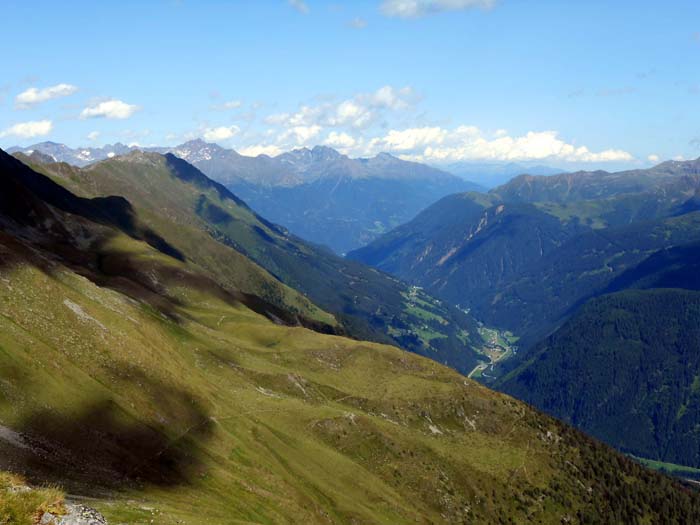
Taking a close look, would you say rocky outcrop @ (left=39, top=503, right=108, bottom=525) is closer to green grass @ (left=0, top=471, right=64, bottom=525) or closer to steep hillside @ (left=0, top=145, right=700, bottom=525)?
green grass @ (left=0, top=471, right=64, bottom=525)

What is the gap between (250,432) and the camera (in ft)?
377

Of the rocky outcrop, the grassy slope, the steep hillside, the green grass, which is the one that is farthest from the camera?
the grassy slope

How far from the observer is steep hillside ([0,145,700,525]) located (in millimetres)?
74500

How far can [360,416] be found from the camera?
149 m

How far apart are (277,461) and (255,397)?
33.7 metres

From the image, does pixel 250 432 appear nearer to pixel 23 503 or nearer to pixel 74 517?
pixel 74 517

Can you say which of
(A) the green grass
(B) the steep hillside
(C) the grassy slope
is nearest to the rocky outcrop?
(A) the green grass

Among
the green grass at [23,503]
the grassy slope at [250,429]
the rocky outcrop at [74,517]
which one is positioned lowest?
the grassy slope at [250,429]

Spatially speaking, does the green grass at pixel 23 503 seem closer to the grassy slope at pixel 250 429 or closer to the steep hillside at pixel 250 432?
the grassy slope at pixel 250 429

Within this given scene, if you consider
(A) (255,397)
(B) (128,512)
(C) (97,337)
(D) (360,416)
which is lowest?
(D) (360,416)

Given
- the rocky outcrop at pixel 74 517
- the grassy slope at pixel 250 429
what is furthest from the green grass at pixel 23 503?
the grassy slope at pixel 250 429

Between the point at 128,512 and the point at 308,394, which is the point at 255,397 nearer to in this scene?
the point at 308,394

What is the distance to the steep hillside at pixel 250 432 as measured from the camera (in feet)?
244

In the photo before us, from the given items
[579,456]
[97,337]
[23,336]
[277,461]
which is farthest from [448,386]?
[23,336]
